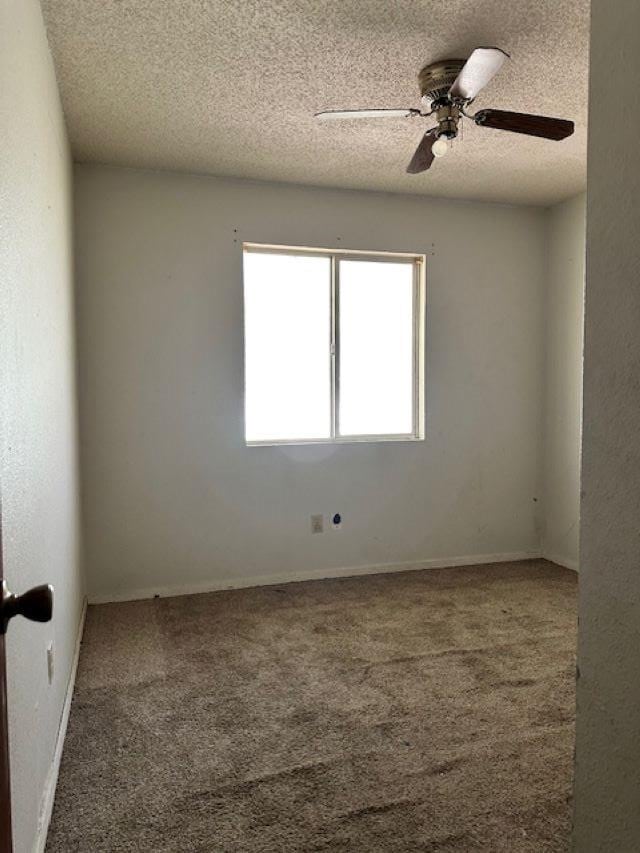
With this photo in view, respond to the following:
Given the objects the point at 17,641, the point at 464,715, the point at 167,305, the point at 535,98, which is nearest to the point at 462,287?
the point at 535,98

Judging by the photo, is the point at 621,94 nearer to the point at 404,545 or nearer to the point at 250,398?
the point at 250,398

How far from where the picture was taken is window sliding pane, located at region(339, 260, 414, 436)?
4.11m

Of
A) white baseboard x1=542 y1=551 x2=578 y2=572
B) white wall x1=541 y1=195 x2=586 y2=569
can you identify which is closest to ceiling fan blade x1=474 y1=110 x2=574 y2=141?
white wall x1=541 y1=195 x2=586 y2=569

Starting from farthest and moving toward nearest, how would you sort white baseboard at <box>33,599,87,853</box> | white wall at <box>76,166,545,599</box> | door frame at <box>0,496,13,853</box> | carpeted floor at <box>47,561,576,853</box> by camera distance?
white wall at <box>76,166,545,599</box> → carpeted floor at <box>47,561,576,853</box> → white baseboard at <box>33,599,87,853</box> → door frame at <box>0,496,13,853</box>

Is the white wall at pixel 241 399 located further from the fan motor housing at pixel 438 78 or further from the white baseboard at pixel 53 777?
the fan motor housing at pixel 438 78

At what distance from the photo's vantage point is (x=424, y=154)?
2.65 meters

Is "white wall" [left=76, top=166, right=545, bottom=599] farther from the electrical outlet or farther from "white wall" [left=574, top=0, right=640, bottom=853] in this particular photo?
"white wall" [left=574, top=0, right=640, bottom=853]

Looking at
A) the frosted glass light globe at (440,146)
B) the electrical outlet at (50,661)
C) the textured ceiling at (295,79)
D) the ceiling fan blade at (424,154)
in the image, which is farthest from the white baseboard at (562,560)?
the electrical outlet at (50,661)

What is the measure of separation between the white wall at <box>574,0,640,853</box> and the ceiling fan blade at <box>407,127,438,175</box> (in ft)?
5.53

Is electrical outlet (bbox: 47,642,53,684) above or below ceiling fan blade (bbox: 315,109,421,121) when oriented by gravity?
below

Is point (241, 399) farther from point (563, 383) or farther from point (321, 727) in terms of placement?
point (563, 383)

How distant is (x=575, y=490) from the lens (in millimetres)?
4223

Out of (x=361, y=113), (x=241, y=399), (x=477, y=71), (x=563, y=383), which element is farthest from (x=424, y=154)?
(x=563, y=383)

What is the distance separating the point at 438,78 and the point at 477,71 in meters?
0.38
